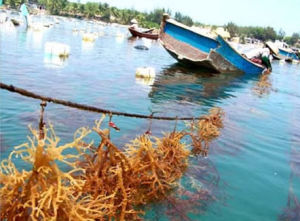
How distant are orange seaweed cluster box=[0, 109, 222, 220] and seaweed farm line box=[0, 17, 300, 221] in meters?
0.03

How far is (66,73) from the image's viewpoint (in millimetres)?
16797

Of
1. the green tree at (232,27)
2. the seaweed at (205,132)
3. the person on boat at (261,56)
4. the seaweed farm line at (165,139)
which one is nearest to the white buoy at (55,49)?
the seaweed farm line at (165,139)

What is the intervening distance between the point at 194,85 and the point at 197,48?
15.2 feet

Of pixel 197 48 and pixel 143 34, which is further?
pixel 143 34

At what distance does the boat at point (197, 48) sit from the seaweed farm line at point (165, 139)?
334 centimetres

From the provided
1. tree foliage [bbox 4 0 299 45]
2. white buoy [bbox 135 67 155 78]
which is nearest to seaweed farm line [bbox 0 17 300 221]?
white buoy [bbox 135 67 155 78]

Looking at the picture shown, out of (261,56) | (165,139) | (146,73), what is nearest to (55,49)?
(146,73)

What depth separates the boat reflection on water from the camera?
49.9 ft

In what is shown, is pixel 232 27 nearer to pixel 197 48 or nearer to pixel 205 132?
pixel 197 48

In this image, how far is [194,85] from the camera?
19.1 metres

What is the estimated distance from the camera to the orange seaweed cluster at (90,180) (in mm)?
3248

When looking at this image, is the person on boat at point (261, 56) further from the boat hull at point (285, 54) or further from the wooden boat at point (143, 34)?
the boat hull at point (285, 54)

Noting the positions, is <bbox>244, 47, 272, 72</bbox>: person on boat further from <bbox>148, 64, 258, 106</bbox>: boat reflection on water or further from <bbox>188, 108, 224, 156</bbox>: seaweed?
<bbox>188, 108, 224, 156</bbox>: seaweed

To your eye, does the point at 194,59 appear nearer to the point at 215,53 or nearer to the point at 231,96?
the point at 215,53
